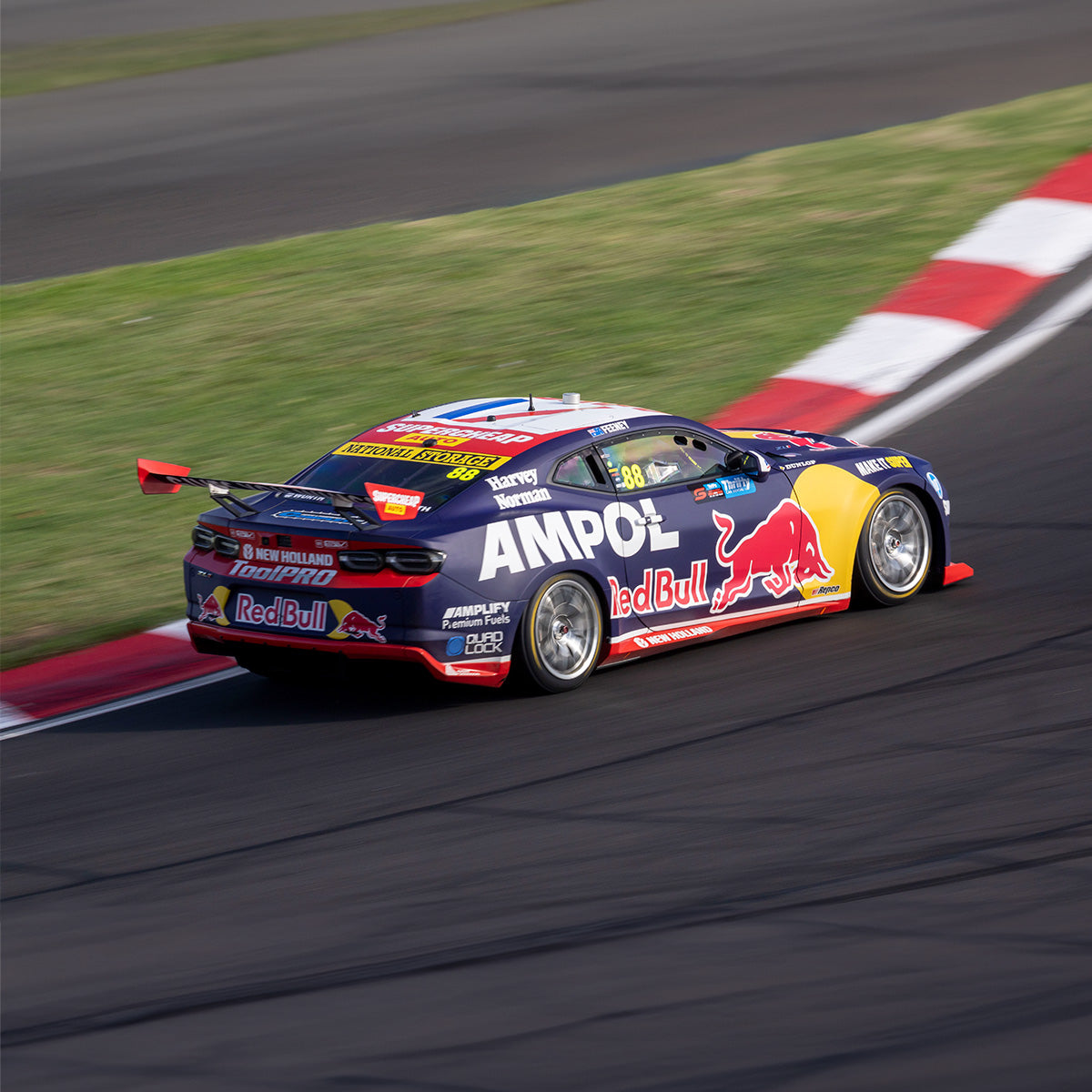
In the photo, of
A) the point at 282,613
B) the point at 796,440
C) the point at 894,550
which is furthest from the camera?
the point at 796,440

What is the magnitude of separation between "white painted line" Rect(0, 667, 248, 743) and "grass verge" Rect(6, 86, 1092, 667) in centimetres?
92

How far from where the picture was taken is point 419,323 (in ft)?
50.3

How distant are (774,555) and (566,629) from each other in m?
1.27

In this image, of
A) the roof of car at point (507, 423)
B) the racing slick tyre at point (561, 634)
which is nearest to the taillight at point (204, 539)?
the roof of car at point (507, 423)

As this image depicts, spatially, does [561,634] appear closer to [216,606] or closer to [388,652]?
[388,652]

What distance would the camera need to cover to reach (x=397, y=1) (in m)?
31.8

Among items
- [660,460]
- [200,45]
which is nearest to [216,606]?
[660,460]

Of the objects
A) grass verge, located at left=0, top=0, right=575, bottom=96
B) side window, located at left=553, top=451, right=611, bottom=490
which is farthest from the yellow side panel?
grass verge, located at left=0, top=0, right=575, bottom=96

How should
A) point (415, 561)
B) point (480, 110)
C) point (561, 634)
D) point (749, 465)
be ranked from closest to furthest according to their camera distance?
point (415, 561) → point (561, 634) → point (749, 465) → point (480, 110)

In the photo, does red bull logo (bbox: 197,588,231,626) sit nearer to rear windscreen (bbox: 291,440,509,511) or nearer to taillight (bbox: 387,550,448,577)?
rear windscreen (bbox: 291,440,509,511)

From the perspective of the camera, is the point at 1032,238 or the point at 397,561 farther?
the point at 1032,238

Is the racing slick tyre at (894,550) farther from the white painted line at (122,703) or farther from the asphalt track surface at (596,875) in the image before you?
the white painted line at (122,703)

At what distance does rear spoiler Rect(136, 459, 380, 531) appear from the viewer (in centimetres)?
818

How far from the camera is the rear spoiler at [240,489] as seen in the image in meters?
8.18
